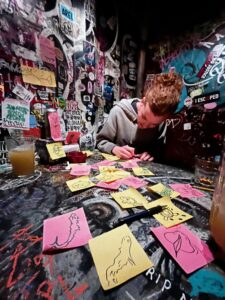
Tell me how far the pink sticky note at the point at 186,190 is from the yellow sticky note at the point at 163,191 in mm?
25

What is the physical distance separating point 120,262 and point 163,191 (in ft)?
1.04

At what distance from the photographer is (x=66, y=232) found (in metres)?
0.36

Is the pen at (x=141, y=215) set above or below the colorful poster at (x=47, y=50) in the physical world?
below

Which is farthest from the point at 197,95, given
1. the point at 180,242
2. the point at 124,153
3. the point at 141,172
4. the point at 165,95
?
the point at 180,242

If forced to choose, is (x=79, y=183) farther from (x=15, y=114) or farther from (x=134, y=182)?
(x=15, y=114)

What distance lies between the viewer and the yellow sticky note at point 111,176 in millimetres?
635

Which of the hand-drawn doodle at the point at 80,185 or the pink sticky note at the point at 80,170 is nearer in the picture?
the hand-drawn doodle at the point at 80,185

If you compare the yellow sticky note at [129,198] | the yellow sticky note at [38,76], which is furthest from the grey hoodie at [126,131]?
the yellow sticky note at [129,198]

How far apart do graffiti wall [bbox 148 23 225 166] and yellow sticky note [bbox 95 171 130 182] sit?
38 centimetres

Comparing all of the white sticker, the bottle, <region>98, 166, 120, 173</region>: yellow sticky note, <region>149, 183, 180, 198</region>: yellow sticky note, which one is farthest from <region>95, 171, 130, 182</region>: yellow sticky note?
the white sticker

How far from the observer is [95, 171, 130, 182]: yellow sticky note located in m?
0.64

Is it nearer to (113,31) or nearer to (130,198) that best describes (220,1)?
(113,31)

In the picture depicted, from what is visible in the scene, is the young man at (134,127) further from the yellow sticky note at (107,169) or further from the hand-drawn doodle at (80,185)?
the hand-drawn doodle at (80,185)

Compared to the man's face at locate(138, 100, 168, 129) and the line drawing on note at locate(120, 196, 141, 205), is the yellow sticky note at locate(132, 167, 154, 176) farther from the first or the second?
the man's face at locate(138, 100, 168, 129)
